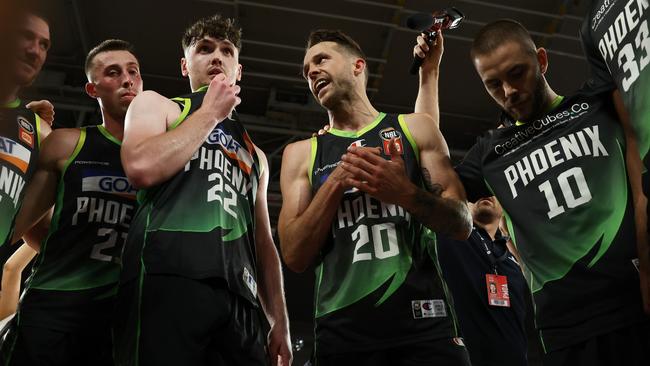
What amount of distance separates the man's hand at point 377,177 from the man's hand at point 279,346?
0.72 m

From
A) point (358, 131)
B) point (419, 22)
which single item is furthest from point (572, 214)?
point (419, 22)

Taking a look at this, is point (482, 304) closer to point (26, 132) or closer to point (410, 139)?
point (410, 139)

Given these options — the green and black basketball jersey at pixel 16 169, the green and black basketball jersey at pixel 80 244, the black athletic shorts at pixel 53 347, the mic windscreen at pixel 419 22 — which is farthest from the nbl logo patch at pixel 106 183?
the mic windscreen at pixel 419 22

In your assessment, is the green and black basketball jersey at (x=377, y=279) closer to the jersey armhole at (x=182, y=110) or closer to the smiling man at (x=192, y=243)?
the smiling man at (x=192, y=243)

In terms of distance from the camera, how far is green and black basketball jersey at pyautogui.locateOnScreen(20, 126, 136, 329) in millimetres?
2346

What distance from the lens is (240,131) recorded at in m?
2.43

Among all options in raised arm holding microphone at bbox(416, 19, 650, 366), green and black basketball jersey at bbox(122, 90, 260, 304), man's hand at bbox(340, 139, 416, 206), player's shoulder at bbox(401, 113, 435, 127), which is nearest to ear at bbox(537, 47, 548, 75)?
raised arm holding microphone at bbox(416, 19, 650, 366)

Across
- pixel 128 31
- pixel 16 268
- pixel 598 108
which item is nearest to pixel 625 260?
pixel 598 108

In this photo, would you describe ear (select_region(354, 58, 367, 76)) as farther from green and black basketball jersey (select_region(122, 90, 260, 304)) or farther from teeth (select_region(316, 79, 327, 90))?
green and black basketball jersey (select_region(122, 90, 260, 304))

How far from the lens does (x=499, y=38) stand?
2.24 m

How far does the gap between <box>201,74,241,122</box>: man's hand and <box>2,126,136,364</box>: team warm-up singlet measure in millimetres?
668

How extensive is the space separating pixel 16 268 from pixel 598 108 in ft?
10.1

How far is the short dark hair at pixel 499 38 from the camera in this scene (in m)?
2.23

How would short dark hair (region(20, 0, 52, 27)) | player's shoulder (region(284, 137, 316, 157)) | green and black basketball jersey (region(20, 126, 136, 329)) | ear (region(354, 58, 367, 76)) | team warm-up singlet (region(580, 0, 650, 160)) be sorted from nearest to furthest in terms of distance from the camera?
short dark hair (region(20, 0, 52, 27)) → team warm-up singlet (region(580, 0, 650, 160)) → green and black basketball jersey (region(20, 126, 136, 329)) → player's shoulder (region(284, 137, 316, 157)) → ear (region(354, 58, 367, 76))
